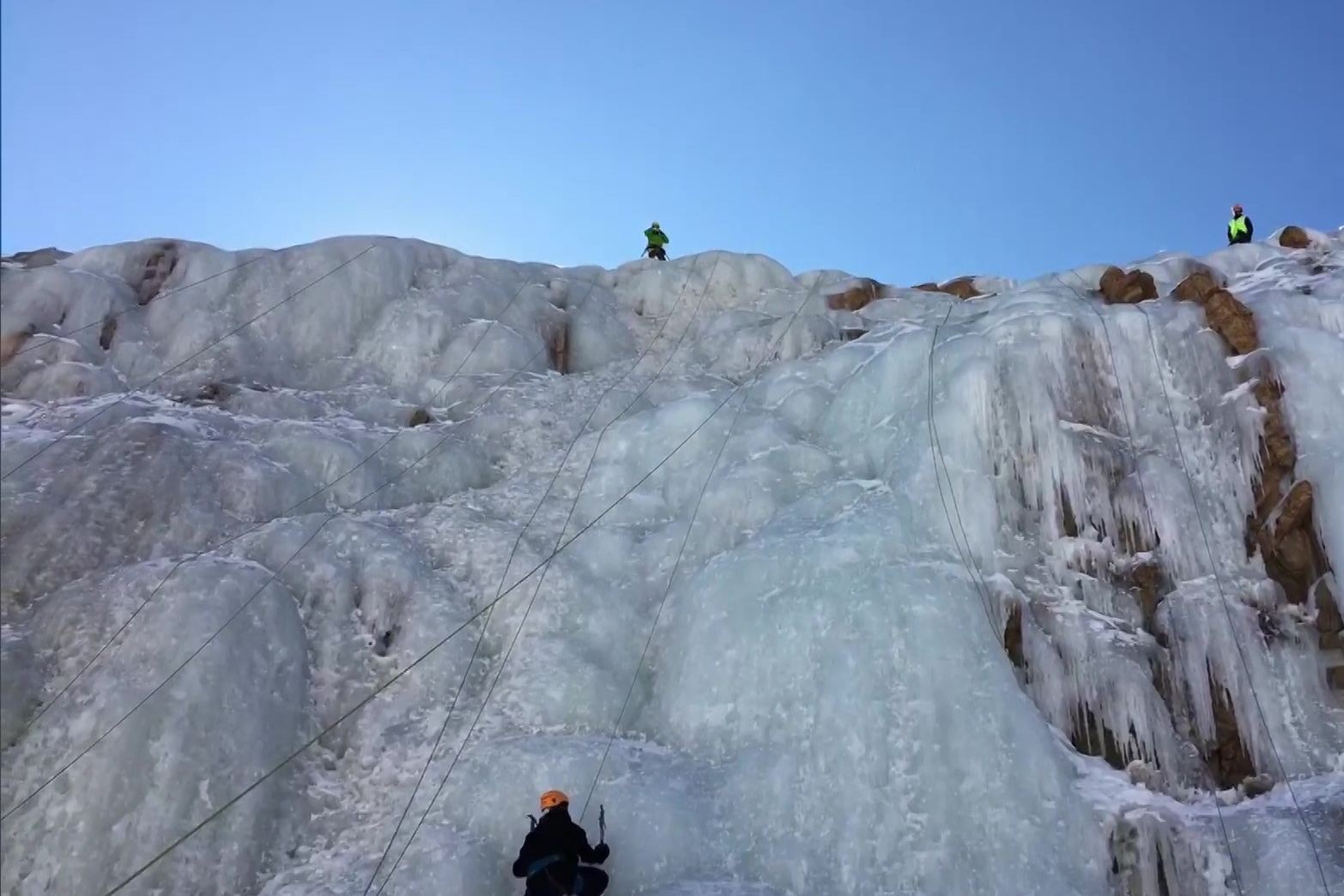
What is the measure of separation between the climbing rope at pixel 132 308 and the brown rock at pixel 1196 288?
11609 mm

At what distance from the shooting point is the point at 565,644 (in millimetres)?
8453

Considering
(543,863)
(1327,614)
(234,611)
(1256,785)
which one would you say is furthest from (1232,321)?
(234,611)

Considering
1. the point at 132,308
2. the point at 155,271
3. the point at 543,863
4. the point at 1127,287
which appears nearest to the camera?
the point at 543,863

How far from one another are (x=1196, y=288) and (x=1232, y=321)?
31.3 inches

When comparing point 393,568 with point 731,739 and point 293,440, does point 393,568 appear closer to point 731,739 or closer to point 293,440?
point 293,440

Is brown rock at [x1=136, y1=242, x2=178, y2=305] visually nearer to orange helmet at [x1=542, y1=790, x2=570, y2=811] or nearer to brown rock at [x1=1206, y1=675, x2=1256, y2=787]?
orange helmet at [x1=542, y1=790, x2=570, y2=811]

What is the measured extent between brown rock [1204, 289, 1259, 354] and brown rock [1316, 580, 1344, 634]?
111 inches

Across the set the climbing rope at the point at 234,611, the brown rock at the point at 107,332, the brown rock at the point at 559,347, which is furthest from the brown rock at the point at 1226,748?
the brown rock at the point at 107,332

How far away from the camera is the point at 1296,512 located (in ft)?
27.8

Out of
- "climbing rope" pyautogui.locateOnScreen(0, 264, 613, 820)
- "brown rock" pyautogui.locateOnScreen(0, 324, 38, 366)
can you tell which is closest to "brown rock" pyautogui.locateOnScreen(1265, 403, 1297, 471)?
"climbing rope" pyautogui.locateOnScreen(0, 264, 613, 820)

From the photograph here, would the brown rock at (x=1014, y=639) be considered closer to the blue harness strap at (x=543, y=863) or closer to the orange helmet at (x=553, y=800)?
the orange helmet at (x=553, y=800)

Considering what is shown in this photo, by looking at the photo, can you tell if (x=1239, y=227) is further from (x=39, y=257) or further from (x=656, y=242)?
(x=39, y=257)

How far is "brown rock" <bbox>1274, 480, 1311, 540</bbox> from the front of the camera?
27.8 feet

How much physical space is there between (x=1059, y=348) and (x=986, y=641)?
357cm
